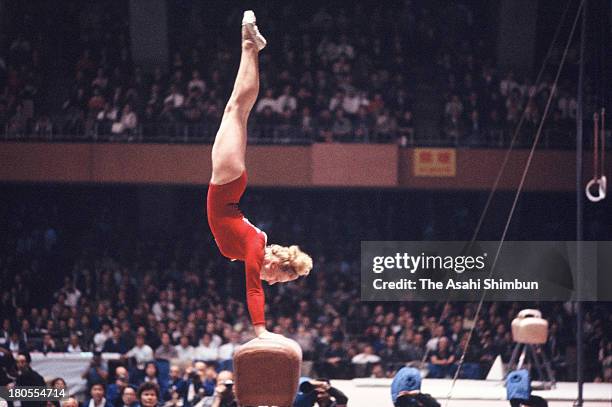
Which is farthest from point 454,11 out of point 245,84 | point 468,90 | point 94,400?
point 245,84

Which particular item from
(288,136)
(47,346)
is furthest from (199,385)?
(288,136)

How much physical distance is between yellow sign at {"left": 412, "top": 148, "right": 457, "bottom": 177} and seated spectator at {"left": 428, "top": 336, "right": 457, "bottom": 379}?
372cm

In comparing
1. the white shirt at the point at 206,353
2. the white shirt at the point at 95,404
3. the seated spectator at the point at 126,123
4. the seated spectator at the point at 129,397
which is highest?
the seated spectator at the point at 126,123

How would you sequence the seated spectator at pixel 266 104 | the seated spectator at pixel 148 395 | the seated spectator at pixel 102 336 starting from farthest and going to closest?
the seated spectator at pixel 266 104 < the seated spectator at pixel 102 336 < the seated spectator at pixel 148 395

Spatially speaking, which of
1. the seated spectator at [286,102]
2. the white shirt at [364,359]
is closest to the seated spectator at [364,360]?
the white shirt at [364,359]

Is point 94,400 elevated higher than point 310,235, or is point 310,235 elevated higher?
point 310,235

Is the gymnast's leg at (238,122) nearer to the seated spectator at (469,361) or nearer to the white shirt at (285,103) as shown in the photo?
the seated spectator at (469,361)

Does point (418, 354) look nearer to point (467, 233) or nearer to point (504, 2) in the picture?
point (467, 233)

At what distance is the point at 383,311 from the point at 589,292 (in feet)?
9.22

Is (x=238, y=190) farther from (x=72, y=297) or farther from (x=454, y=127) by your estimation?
(x=454, y=127)

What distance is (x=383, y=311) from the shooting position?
1308 cm

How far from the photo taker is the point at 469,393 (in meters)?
9.19

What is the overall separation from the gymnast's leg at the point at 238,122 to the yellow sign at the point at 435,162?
895cm

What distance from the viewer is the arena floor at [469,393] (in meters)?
8.88
